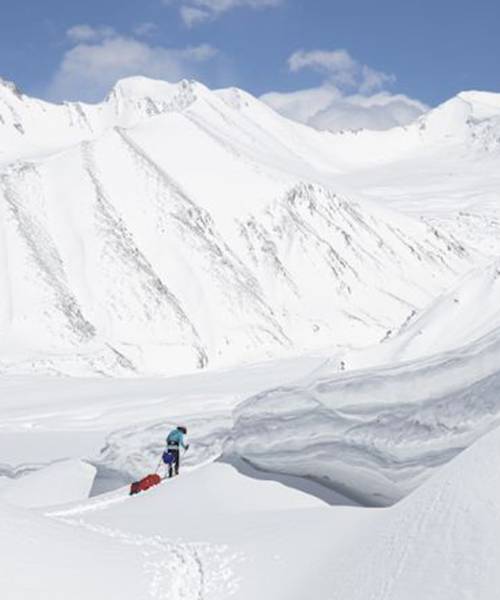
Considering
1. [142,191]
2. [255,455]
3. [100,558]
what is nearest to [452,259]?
[142,191]

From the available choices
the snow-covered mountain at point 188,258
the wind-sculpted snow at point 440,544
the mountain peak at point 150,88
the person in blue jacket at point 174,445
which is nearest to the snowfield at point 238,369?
the wind-sculpted snow at point 440,544

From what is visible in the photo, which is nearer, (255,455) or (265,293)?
(255,455)

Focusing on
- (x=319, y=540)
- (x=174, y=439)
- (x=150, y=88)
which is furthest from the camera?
(x=150, y=88)

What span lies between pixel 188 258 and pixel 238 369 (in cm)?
2645

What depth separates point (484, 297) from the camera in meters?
17.2

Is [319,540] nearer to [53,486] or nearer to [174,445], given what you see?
[174,445]

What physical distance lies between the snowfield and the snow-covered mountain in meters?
0.20

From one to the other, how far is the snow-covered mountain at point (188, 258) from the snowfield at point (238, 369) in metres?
0.20

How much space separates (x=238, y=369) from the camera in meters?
37.5

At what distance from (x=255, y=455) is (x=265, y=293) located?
1953 inches

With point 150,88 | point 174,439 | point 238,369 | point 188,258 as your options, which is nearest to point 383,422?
point 174,439

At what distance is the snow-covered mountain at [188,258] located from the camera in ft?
175

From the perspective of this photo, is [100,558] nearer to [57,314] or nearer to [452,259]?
[57,314]

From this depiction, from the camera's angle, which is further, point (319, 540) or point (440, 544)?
point (319, 540)
